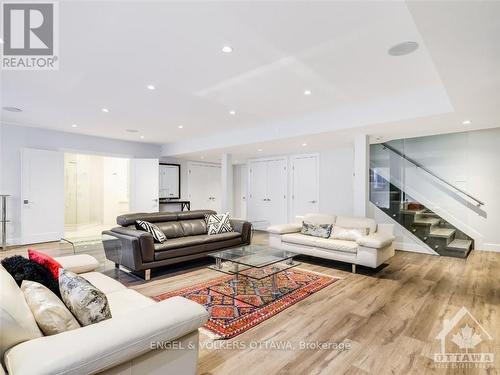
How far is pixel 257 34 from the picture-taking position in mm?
2283

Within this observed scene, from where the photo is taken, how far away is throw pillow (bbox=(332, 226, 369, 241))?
4.08 meters

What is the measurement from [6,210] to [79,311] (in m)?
5.81

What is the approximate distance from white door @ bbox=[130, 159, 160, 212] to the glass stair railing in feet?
18.0

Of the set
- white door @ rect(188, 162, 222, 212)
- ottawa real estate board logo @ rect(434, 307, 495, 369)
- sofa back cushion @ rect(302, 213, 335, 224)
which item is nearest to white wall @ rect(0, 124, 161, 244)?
white door @ rect(188, 162, 222, 212)

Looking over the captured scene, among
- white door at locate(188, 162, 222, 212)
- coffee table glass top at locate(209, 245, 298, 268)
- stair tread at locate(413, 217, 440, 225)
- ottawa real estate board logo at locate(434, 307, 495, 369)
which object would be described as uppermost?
white door at locate(188, 162, 222, 212)

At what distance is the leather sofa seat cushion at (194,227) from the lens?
455cm

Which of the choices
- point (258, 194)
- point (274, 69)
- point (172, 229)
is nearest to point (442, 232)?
point (274, 69)

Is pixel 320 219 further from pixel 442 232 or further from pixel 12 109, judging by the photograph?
pixel 12 109

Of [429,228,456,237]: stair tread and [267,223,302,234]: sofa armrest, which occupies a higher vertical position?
[267,223,302,234]: sofa armrest

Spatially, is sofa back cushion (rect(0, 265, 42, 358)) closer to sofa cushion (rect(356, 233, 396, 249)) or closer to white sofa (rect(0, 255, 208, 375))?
white sofa (rect(0, 255, 208, 375))

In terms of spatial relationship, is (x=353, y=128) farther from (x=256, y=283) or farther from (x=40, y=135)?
(x=40, y=135)

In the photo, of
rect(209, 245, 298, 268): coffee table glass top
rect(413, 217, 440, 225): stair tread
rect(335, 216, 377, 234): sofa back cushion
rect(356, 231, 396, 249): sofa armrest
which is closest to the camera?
rect(209, 245, 298, 268): coffee table glass top

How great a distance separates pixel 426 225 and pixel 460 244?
62cm

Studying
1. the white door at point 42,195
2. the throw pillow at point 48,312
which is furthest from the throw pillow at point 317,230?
the white door at point 42,195
